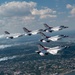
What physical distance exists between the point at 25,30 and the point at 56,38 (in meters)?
17.3

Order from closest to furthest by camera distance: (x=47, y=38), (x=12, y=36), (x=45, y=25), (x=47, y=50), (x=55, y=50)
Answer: (x=55, y=50) < (x=47, y=50) < (x=47, y=38) < (x=12, y=36) < (x=45, y=25)

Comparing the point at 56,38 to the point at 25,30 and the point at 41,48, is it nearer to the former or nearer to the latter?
the point at 41,48

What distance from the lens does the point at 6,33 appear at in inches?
3543

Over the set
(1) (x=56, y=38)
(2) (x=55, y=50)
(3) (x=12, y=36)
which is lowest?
(2) (x=55, y=50)

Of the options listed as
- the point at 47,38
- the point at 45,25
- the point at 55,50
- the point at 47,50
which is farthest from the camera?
the point at 45,25

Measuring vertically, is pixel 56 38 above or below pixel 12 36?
below

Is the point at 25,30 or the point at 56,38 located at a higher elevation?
the point at 25,30

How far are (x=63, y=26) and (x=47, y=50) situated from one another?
1852 cm

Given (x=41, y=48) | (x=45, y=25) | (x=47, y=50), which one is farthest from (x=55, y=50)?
(x=45, y=25)

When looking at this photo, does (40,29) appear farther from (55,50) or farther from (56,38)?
(55,50)

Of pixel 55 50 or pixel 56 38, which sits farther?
pixel 56 38

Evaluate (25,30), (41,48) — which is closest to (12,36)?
(25,30)

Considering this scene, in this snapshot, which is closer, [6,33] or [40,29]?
[40,29]

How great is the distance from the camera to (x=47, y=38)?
77.3 m
